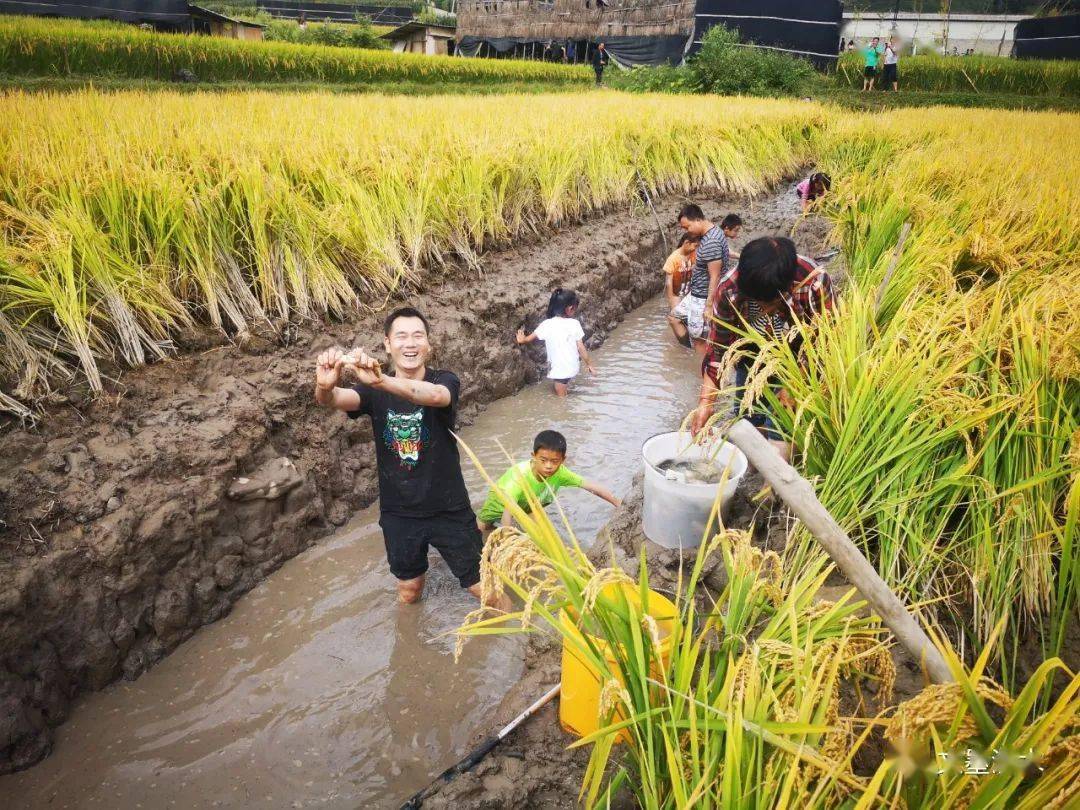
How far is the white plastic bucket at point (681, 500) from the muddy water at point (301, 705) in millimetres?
821

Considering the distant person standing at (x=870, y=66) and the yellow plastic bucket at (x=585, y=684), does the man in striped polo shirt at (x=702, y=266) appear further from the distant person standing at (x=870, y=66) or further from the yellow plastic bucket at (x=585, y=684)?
the distant person standing at (x=870, y=66)

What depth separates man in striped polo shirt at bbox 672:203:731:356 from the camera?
4.92 m

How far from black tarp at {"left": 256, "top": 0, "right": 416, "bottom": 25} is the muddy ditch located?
4208 cm

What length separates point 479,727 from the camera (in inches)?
95.0

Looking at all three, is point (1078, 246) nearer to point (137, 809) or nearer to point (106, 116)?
point (137, 809)

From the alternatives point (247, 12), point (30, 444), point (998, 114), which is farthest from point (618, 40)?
point (30, 444)

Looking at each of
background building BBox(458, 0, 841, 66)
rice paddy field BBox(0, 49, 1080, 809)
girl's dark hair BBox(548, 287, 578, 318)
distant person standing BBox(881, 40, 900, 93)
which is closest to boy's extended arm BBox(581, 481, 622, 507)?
rice paddy field BBox(0, 49, 1080, 809)

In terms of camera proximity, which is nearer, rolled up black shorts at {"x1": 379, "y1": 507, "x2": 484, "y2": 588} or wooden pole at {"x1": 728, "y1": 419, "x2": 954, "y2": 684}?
wooden pole at {"x1": 728, "y1": 419, "x2": 954, "y2": 684}

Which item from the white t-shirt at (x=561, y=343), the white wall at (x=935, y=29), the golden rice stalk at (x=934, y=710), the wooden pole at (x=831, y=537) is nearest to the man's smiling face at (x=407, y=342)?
the wooden pole at (x=831, y=537)

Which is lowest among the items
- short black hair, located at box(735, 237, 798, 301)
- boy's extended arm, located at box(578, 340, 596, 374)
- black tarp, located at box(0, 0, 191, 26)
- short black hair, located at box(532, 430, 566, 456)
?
boy's extended arm, located at box(578, 340, 596, 374)

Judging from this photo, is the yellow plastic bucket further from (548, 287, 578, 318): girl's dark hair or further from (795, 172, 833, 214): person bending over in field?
(795, 172, 833, 214): person bending over in field

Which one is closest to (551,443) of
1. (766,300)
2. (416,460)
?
(416,460)

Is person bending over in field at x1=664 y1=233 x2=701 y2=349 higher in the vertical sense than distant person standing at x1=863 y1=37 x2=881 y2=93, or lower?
lower

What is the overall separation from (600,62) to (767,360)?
25.2 m
